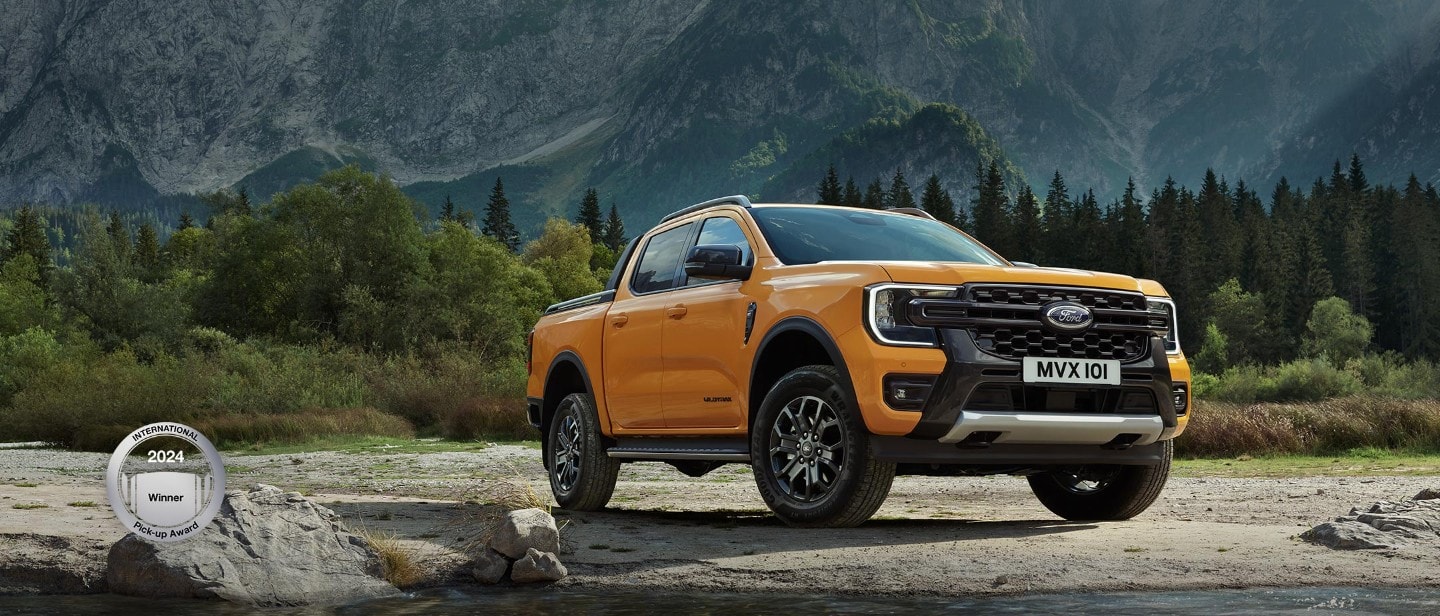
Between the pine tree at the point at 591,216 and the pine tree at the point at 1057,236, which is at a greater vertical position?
the pine tree at the point at 591,216

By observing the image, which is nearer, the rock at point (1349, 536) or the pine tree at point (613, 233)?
the rock at point (1349, 536)

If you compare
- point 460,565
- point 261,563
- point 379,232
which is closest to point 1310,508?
point 460,565

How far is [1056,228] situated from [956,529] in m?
131

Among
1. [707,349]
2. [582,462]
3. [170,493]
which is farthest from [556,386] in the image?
[170,493]

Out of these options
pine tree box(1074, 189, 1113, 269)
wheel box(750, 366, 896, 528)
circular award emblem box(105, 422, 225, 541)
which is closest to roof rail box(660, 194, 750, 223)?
wheel box(750, 366, 896, 528)

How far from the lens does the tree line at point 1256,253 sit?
415 ft

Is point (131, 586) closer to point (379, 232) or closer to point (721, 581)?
point (721, 581)

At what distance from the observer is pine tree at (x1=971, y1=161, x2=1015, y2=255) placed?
13612 centimetres

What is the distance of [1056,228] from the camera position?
136250mm

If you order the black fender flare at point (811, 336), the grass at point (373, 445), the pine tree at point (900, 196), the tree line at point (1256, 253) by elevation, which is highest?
the pine tree at point (900, 196)

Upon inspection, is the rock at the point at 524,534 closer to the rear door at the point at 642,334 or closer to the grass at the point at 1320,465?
the rear door at the point at 642,334

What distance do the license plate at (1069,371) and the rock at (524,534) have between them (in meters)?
2.86

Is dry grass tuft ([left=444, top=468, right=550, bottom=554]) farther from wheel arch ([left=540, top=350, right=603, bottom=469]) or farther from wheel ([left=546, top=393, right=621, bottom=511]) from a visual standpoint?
wheel arch ([left=540, top=350, right=603, bottom=469])

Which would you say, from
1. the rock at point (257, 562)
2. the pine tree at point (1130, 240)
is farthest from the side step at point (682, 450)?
the pine tree at point (1130, 240)
